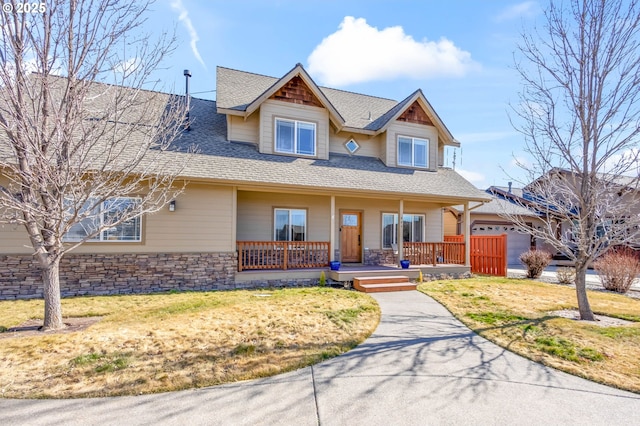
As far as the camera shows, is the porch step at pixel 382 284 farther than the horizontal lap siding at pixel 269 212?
No

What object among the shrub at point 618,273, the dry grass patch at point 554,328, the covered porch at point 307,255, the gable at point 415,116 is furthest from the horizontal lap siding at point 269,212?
the shrub at point 618,273

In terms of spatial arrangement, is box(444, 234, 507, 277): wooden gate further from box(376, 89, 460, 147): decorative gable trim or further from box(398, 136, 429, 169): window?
box(376, 89, 460, 147): decorative gable trim

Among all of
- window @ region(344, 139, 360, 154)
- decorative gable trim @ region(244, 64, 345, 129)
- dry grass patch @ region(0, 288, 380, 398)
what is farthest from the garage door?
dry grass patch @ region(0, 288, 380, 398)

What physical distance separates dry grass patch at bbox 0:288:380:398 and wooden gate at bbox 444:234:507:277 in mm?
8198

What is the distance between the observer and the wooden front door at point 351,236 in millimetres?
13120

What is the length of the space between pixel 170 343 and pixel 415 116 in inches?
504

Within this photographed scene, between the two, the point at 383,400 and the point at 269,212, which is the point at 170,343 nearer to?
the point at 383,400

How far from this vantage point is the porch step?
978 centimetres

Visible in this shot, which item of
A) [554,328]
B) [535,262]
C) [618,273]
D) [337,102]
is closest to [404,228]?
[535,262]

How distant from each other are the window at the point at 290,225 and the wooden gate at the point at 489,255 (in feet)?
26.1

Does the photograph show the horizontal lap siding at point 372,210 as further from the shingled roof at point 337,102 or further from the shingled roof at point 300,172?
the shingled roof at point 337,102

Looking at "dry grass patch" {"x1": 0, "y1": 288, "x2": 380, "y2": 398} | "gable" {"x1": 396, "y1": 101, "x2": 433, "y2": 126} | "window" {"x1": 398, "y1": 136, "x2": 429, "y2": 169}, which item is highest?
"gable" {"x1": 396, "y1": 101, "x2": 433, "y2": 126}

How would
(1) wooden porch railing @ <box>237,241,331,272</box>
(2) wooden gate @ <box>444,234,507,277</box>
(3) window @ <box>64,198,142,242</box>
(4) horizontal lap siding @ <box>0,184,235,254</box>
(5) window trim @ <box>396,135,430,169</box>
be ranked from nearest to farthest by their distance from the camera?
(3) window @ <box>64,198,142,242</box> < (4) horizontal lap siding @ <box>0,184,235,254</box> < (1) wooden porch railing @ <box>237,241,331,272</box> < (2) wooden gate @ <box>444,234,507,277</box> < (5) window trim @ <box>396,135,430,169</box>

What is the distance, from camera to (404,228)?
14156 millimetres
